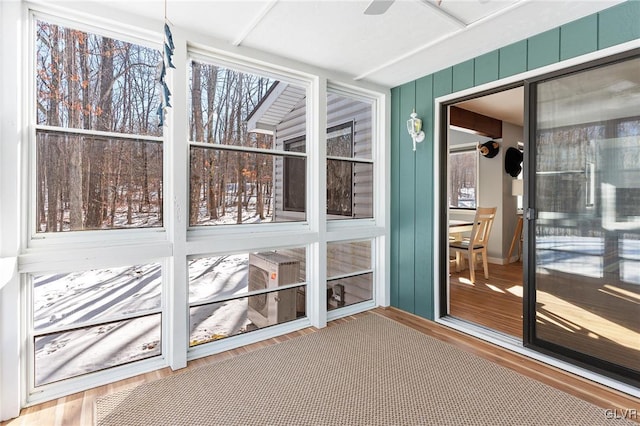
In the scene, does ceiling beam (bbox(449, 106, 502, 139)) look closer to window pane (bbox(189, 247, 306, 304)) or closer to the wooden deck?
the wooden deck

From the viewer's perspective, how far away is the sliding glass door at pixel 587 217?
7.27 feet

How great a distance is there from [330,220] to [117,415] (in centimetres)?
228

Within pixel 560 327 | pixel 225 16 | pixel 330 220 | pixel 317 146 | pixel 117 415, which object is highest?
pixel 225 16

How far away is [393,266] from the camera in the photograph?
385 cm

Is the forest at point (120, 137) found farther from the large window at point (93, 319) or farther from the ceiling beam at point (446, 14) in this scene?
the ceiling beam at point (446, 14)

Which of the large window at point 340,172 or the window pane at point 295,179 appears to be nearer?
the window pane at point 295,179

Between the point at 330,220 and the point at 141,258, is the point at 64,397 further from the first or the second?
the point at 330,220

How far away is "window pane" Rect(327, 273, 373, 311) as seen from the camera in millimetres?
3557

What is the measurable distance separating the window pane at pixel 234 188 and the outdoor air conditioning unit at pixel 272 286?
37 cm

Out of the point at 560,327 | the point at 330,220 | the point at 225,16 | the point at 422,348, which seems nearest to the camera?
the point at 225,16

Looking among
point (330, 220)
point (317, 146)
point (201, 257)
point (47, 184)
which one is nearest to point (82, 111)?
point (47, 184)

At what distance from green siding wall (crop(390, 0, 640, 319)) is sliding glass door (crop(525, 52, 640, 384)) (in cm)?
23

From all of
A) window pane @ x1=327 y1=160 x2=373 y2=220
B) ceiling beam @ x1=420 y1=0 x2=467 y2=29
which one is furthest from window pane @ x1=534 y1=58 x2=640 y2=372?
window pane @ x1=327 y1=160 x2=373 y2=220

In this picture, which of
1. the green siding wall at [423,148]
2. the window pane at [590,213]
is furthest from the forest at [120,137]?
the window pane at [590,213]
